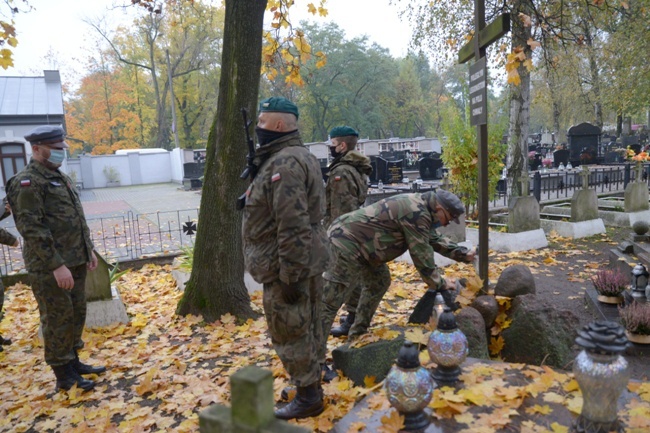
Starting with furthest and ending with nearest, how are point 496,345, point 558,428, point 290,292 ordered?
point 496,345 < point 290,292 < point 558,428

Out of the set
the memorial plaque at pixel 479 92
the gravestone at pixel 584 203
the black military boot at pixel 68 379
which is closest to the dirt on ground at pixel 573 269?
the gravestone at pixel 584 203

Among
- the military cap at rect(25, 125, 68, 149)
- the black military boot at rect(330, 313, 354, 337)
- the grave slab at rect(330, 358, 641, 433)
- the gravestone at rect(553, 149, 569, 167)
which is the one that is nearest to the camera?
the grave slab at rect(330, 358, 641, 433)

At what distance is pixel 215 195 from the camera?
588 cm

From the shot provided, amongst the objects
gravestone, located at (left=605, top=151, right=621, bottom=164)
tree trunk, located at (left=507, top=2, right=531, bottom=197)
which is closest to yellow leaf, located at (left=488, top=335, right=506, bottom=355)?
tree trunk, located at (left=507, top=2, right=531, bottom=197)

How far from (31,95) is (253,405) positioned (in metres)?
31.2

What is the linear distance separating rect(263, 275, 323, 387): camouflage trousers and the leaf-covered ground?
337 mm

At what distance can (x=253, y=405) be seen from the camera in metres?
1.54

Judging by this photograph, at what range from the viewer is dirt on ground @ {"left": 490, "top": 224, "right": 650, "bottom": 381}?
515 cm

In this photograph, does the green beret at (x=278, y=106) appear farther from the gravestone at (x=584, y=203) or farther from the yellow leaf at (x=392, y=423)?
the gravestone at (x=584, y=203)

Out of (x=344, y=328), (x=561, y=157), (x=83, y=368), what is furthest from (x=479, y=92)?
(x=561, y=157)

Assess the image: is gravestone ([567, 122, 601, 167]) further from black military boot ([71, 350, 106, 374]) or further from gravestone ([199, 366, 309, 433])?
gravestone ([199, 366, 309, 433])

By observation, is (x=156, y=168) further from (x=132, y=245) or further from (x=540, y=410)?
(x=540, y=410)

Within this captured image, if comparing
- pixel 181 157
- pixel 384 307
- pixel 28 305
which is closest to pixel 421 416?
pixel 384 307

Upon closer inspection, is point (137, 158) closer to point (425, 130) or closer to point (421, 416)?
point (421, 416)
